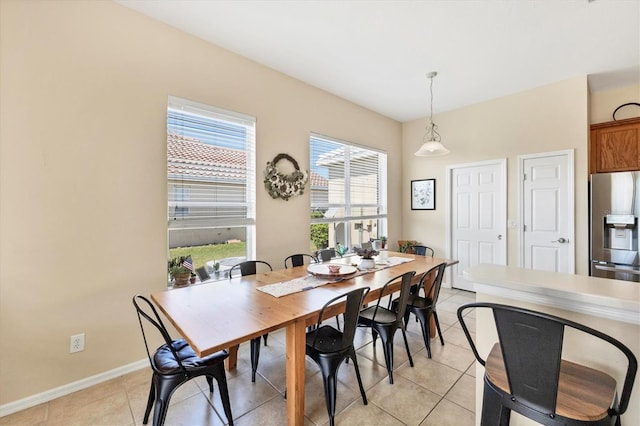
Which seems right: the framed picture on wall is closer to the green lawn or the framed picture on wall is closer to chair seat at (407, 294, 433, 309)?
chair seat at (407, 294, 433, 309)

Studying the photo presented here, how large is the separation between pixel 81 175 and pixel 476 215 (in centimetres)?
490

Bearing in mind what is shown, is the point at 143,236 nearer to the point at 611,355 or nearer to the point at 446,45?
the point at 611,355

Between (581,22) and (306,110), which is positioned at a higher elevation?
(581,22)

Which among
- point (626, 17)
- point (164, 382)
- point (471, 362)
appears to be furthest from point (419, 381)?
point (626, 17)

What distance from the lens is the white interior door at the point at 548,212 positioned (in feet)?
11.5

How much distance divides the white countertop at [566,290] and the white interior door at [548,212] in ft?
9.56

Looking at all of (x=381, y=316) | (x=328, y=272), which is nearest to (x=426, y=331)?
(x=381, y=316)

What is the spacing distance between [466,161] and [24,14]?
5130 millimetres

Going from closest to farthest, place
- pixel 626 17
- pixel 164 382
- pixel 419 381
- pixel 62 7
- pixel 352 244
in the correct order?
1. pixel 164 382
2. pixel 62 7
3. pixel 419 381
4. pixel 626 17
5. pixel 352 244

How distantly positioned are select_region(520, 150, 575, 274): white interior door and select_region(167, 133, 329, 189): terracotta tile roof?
390 cm

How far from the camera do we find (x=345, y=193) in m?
4.29

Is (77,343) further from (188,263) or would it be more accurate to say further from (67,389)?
(188,263)

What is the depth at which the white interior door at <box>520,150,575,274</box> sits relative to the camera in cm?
352

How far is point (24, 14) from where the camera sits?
188cm
